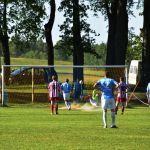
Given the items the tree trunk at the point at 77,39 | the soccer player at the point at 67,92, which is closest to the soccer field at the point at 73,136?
the soccer player at the point at 67,92

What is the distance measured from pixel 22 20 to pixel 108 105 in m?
45.4

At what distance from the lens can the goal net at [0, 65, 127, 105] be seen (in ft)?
150

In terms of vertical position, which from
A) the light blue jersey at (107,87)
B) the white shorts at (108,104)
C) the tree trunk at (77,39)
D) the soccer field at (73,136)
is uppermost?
the tree trunk at (77,39)

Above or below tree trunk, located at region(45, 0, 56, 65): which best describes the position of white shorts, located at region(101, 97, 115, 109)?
below

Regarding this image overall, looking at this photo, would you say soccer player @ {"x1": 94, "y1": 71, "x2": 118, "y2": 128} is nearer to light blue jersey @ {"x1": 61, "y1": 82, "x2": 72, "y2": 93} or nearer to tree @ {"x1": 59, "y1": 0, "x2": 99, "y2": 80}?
light blue jersey @ {"x1": 61, "y1": 82, "x2": 72, "y2": 93}

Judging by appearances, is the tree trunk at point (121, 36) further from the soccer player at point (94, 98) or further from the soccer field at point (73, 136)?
the soccer field at point (73, 136)

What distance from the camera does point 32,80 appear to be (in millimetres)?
46156

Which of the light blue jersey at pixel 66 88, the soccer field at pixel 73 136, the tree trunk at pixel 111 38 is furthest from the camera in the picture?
the tree trunk at pixel 111 38

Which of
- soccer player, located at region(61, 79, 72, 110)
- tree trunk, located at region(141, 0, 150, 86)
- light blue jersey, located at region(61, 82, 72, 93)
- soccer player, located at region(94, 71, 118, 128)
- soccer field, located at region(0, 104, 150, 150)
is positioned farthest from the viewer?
tree trunk, located at region(141, 0, 150, 86)

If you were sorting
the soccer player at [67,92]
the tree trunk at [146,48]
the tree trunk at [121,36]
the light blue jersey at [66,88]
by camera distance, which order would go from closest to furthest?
the soccer player at [67,92], the light blue jersey at [66,88], the tree trunk at [121,36], the tree trunk at [146,48]

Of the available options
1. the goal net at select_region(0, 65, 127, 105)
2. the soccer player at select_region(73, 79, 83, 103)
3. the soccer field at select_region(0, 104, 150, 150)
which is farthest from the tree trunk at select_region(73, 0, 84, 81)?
the soccer field at select_region(0, 104, 150, 150)

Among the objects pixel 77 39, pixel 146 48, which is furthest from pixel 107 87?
pixel 77 39

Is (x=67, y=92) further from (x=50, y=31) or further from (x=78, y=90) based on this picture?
(x=50, y=31)

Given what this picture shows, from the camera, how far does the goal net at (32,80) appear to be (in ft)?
150
